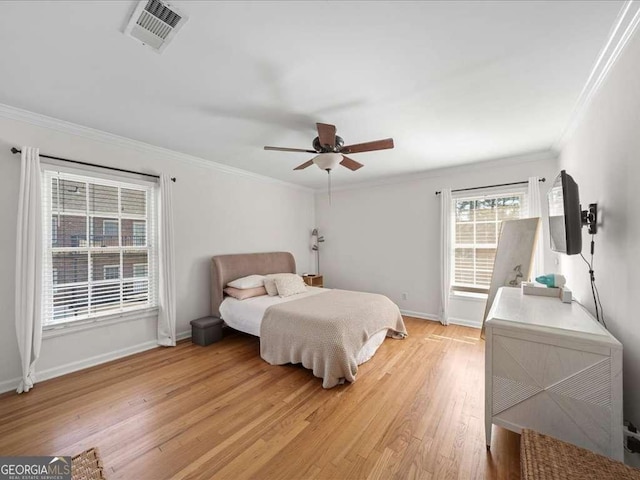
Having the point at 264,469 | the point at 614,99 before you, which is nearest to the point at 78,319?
the point at 264,469

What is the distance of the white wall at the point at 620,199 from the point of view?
4.67 feet

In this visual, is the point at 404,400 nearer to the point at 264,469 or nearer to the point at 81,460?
the point at 264,469

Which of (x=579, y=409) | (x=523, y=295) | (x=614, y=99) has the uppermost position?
(x=614, y=99)

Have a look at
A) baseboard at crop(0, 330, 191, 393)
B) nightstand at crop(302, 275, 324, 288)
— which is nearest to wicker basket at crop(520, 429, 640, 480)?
baseboard at crop(0, 330, 191, 393)

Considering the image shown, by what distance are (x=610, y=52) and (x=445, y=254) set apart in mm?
2925

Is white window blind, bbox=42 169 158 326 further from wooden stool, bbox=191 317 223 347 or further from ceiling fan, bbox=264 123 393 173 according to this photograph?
ceiling fan, bbox=264 123 393 173

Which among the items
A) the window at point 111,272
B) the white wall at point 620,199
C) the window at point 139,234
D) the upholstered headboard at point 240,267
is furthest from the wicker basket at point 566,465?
the window at point 139,234

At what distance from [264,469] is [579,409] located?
71.3 inches

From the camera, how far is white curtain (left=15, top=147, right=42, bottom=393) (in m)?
2.38

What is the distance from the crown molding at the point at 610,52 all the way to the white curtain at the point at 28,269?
4476mm

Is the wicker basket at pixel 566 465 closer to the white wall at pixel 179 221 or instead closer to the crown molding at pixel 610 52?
the crown molding at pixel 610 52

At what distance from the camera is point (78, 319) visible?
2787 mm

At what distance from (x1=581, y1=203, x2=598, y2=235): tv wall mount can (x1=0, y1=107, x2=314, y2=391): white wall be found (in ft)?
13.6

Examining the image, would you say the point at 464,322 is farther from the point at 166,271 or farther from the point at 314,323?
the point at 166,271
